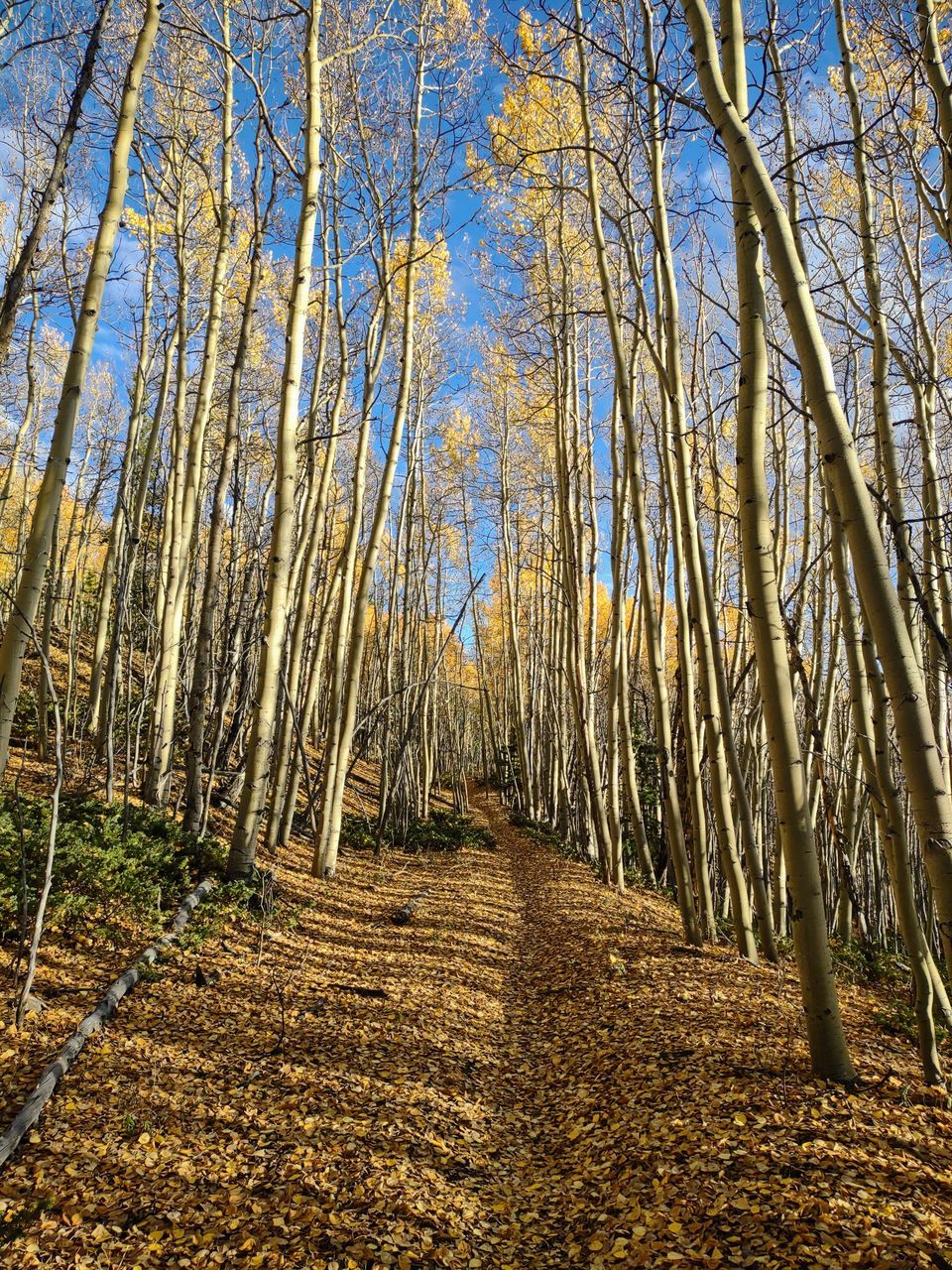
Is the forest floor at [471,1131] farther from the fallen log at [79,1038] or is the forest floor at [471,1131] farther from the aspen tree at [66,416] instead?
the aspen tree at [66,416]

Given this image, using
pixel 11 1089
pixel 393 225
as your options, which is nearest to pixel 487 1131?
pixel 11 1089

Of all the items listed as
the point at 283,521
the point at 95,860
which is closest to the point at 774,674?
the point at 283,521

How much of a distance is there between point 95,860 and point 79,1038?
1648 millimetres

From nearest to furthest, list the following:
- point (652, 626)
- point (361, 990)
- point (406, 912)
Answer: point (361, 990) → point (652, 626) → point (406, 912)

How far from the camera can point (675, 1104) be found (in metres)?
2.95

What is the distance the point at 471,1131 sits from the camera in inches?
118

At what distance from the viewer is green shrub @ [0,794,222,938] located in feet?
12.8

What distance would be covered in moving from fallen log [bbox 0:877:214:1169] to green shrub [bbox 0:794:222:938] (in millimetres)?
336

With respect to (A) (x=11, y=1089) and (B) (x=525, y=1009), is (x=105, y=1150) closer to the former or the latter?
(A) (x=11, y=1089)

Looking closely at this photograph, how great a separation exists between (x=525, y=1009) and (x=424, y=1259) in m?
2.48

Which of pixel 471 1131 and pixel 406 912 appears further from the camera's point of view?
pixel 406 912

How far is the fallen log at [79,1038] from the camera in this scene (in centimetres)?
235

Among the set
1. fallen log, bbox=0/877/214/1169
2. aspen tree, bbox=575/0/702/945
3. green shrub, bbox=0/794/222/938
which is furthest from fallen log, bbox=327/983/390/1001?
aspen tree, bbox=575/0/702/945

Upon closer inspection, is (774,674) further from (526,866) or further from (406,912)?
(526,866)
